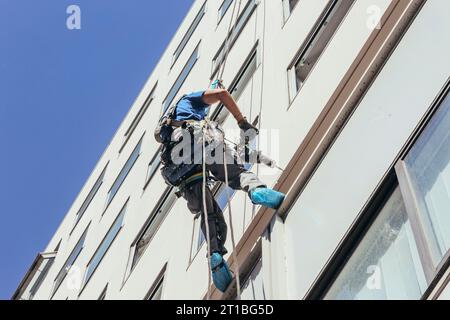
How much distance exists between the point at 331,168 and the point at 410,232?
1396mm

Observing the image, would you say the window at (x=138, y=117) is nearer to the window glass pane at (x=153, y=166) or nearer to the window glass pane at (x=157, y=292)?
the window glass pane at (x=153, y=166)

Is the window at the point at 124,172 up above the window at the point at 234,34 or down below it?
below

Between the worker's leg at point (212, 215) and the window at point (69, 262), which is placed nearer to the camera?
the worker's leg at point (212, 215)

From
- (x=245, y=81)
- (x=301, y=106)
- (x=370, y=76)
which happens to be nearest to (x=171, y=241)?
(x=245, y=81)

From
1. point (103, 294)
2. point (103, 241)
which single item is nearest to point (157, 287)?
point (103, 294)

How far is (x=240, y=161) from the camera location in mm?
7191

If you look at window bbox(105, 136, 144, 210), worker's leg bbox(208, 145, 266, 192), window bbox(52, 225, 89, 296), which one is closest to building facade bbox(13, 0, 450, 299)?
worker's leg bbox(208, 145, 266, 192)

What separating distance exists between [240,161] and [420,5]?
2.24 meters

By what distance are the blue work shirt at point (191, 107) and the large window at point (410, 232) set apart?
3026mm

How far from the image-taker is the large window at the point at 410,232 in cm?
431

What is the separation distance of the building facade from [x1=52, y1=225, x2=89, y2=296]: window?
11.3 ft

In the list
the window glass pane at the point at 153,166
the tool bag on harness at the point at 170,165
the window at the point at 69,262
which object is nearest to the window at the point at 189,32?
the window glass pane at the point at 153,166

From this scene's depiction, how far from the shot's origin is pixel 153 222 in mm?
11250

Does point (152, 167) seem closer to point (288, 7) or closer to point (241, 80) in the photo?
point (241, 80)
